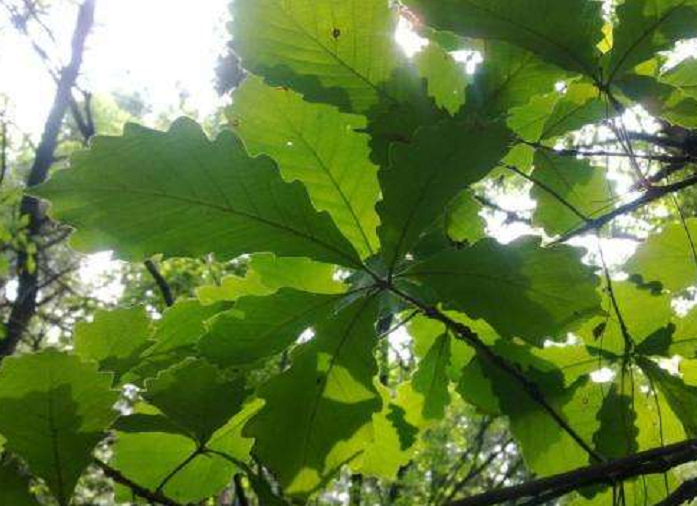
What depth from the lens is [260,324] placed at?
77 cm

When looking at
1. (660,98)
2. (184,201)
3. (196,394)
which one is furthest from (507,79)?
(196,394)

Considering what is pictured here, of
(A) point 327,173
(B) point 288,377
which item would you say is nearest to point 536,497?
(B) point 288,377

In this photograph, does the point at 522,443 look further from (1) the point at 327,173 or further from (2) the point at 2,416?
(2) the point at 2,416

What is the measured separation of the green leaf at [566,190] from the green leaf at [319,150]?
324 millimetres

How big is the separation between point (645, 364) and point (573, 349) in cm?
10

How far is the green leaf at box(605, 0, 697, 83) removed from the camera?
74cm

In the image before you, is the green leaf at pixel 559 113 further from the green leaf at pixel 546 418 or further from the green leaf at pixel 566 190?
the green leaf at pixel 546 418

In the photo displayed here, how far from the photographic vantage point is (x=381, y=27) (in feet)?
2.55

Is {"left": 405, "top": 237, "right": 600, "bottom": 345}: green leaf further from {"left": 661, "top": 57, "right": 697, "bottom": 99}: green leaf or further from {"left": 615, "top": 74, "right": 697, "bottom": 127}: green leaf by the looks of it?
{"left": 661, "top": 57, "right": 697, "bottom": 99}: green leaf

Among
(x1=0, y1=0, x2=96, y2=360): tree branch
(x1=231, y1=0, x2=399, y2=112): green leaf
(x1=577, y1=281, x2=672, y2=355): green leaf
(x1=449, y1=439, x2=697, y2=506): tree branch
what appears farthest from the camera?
(x1=0, y1=0, x2=96, y2=360): tree branch

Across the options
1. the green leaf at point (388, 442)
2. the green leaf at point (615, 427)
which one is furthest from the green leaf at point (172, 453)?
the green leaf at point (615, 427)

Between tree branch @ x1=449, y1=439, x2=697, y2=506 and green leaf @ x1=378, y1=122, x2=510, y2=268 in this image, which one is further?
green leaf @ x1=378, y1=122, x2=510, y2=268

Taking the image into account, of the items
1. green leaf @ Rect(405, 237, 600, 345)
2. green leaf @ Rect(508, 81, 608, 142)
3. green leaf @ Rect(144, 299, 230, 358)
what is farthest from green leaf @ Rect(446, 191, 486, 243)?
green leaf @ Rect(144, 299, 230, 358)

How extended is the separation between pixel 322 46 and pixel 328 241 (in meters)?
0.22
